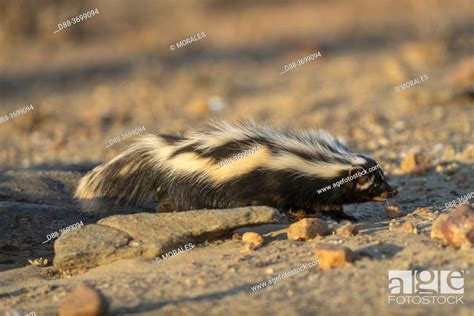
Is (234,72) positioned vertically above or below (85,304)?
above

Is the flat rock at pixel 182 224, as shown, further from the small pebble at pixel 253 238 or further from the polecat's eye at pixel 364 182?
the polecat's eye at pixel 364 182

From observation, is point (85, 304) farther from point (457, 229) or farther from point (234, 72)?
point (234, 72)

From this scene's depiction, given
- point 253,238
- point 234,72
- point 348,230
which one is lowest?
point 348,230

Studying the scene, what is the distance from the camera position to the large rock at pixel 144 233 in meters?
5.87

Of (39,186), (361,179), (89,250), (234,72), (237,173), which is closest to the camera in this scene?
(89,250)

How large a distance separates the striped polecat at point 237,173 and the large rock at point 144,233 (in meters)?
0.29

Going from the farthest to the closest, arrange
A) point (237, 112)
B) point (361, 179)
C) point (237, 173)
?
1. point (237, 112)
2. point (361, 179)
3. point (237, 173)

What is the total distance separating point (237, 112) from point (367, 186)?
647 cm

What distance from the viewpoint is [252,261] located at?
5.59 meters

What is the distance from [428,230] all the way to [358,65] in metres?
9.73

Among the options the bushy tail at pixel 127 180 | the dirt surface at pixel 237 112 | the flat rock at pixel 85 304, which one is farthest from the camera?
the bushy tail at pixel 127 180

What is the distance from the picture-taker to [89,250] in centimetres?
585

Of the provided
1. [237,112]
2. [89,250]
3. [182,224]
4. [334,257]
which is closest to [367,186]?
[334,257]

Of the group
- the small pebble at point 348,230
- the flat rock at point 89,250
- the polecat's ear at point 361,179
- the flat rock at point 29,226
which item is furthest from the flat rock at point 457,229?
the flat rock at point 29,226
